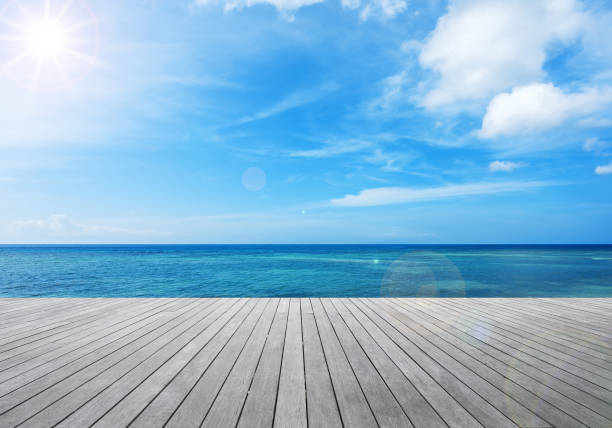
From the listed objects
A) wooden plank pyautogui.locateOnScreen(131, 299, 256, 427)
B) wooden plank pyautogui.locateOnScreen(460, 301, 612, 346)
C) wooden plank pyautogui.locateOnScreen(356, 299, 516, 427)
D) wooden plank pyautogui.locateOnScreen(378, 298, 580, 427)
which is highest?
wooden plank pyautogui.locateOnScreen(131, 299, 256, 427)

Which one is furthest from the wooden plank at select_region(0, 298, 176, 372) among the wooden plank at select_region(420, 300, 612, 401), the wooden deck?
the wooden plank at select_region(420, 300, 612, 401)

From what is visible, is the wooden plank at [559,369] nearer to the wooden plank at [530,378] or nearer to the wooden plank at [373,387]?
the wooden plank at [530,378]

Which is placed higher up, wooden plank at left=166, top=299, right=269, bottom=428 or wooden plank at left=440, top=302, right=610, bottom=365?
wooden plank at left=166, top=299, right=269, bottom=428

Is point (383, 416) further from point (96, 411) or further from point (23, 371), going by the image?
point (23, 371)

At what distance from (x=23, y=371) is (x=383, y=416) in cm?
293

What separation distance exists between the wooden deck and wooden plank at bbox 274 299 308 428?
1cm

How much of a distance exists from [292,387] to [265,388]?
0.66ft

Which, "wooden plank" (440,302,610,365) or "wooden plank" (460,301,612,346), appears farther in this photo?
"wooden plank" (460,301,612,346)

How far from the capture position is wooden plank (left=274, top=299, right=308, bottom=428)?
67.4 inches

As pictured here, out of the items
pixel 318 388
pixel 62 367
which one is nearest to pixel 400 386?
pixel 318 388

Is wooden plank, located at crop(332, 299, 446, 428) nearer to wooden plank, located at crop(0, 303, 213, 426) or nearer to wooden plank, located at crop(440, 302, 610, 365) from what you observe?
wooden plank, located at crop(440, 302, 610, 365)

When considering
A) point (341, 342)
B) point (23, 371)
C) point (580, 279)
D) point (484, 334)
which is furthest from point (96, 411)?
point (580, 279)

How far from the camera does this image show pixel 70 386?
6.88 ft

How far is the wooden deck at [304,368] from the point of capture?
5.78 ft
